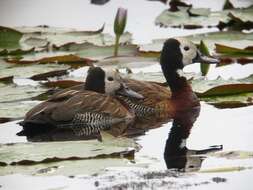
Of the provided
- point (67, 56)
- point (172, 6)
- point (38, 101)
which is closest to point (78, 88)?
point (38, 101)

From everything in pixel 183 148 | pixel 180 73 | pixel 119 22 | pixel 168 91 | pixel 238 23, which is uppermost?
pixel 119 22

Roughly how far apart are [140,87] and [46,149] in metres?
1.16

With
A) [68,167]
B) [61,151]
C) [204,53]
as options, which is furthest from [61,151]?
[204,53]

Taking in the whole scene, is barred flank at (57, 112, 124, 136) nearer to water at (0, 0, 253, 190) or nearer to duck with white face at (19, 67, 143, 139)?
duck with white face at (19, 67, 143, 139)

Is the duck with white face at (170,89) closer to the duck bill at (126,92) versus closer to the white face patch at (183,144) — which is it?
the duck bill at (126,92)

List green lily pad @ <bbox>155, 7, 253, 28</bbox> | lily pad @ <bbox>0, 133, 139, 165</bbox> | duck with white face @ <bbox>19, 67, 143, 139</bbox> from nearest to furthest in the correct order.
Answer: lily pad @ <bbox>0, 133, 139, 165</bbox>, duck with white face @ <bbox>19, 67, 143, 139</bbox>, green lily pad @ <bbox>155, 7, 253, 28</bbox>

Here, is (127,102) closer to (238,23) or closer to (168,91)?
(168,91)

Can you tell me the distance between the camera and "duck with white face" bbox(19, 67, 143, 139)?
19.1 ft

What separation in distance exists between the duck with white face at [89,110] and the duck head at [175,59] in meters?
0.28

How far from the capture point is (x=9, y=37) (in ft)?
24.4

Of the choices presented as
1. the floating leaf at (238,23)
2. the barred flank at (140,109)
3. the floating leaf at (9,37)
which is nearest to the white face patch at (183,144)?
the barred flank at (140,109)

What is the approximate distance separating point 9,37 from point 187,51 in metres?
1.56

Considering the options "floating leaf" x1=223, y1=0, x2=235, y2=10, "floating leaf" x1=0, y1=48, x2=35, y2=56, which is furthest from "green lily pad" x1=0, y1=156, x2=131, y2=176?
"floating leaf" x1=223, y1=0, x2=235, y2=10

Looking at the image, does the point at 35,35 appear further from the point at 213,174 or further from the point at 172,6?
the point at 213,174
